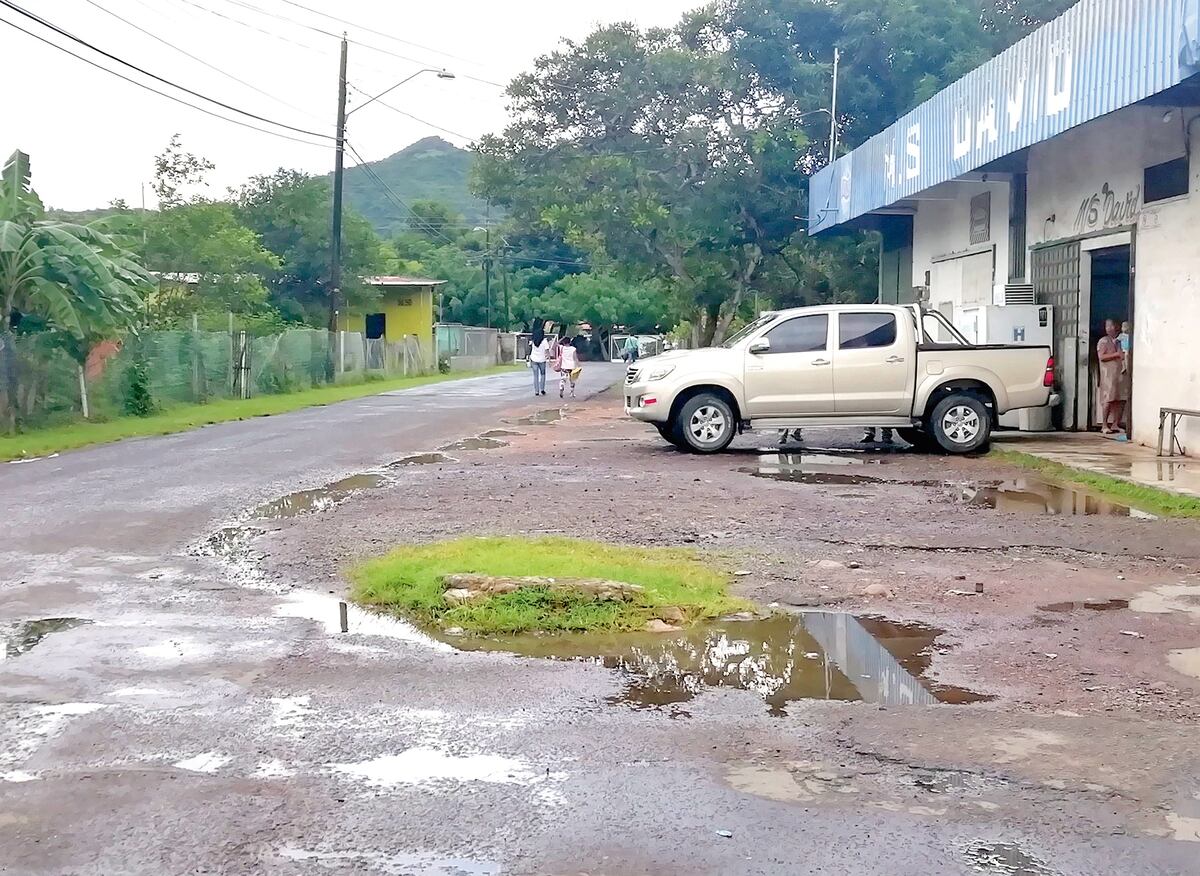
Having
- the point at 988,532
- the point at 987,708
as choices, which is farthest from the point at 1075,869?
the point at 988,532

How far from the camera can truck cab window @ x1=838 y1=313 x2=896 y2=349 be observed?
15680 mm

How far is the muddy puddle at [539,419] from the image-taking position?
22.0 metres

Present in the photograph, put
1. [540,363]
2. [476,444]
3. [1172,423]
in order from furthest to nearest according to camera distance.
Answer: [540,363] → [476,444] → [1172,423]

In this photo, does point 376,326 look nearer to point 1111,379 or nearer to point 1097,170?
point 1097,170

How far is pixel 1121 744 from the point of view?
4980 millimetres

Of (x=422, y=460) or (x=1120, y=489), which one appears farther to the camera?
(x=422, y=460)

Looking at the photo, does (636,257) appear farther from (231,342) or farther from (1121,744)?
(1121,744)

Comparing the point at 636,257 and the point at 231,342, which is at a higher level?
the point at 636,257

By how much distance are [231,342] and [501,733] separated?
25321mm

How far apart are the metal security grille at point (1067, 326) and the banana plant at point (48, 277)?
14.8 m

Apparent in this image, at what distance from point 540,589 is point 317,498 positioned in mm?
5293

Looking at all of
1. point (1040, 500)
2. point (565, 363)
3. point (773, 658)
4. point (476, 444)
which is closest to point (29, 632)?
point (773, 658)

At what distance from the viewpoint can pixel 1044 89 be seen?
15094 millimetres

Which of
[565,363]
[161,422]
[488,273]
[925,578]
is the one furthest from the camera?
[488,273]
